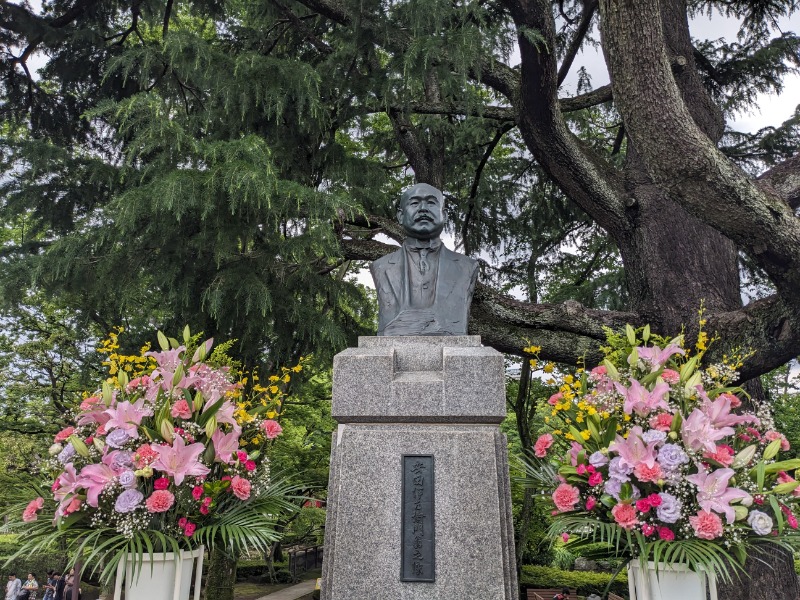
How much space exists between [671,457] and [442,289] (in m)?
1.95

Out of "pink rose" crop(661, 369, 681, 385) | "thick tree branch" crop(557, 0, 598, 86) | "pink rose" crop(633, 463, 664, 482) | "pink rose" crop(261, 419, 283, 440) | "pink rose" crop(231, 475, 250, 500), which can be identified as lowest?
"pink rose" crop(231, 475, 250, 500)

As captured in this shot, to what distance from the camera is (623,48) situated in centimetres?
571

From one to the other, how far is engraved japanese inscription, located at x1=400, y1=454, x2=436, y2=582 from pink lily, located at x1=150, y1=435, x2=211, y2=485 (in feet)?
3.65

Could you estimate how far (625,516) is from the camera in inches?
118

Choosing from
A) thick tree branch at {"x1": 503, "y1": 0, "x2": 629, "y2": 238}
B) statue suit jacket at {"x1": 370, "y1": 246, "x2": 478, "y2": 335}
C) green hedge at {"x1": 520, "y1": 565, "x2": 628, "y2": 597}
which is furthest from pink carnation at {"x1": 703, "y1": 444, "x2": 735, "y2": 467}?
green hedge at {"x1": 520, "y1": 565, "x2": 628, "y2": 597}

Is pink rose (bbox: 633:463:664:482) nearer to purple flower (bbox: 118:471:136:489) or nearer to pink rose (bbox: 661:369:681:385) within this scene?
pink rose (bbox: 661:369:681:385)

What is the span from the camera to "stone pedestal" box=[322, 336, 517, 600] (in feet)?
11.3

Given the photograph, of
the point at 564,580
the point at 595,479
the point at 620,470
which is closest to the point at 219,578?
the point at 564,580

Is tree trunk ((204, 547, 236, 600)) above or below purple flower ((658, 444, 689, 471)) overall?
below

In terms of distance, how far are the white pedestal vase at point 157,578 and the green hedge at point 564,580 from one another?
40.6ft

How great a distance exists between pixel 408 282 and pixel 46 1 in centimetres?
674

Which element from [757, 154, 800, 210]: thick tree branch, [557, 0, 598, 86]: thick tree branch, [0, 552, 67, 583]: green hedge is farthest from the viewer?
[0, 552, 67, 583]: green hedge

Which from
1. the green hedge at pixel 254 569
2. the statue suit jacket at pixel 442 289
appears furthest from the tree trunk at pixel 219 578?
the green hedge at pixel 254 569

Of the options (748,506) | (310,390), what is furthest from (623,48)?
(310,390)
